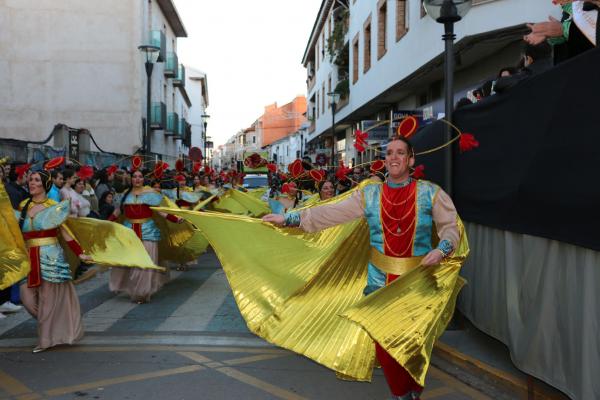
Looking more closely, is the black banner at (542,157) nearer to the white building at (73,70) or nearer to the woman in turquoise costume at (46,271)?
the woman in turquoise costume at (46,271)

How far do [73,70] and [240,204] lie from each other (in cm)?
1541

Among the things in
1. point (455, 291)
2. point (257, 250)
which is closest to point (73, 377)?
point (257, 250)

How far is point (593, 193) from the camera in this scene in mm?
3424

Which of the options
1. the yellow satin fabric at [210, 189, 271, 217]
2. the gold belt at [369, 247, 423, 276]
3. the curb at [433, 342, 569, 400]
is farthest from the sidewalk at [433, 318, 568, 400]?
the yellow satin fabric at [210, 189, 271, 217]

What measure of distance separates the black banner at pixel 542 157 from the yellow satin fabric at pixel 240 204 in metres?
7.89

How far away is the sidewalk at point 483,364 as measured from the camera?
429cm

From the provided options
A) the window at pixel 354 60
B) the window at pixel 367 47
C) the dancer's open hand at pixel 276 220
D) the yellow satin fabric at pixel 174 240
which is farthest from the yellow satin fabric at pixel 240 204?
the window at pixel 354 60

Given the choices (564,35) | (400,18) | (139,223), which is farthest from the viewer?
(400,18)

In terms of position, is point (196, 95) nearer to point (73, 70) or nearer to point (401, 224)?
point (73, 70)

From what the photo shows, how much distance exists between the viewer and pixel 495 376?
15.3ft

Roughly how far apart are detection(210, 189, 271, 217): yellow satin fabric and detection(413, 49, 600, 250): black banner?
7890 millimetres

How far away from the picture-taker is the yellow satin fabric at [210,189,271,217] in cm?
1338

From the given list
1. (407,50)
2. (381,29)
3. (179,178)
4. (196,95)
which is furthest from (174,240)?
(196,95)

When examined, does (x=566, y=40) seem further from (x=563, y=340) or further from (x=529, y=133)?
(x=563, y=340)
